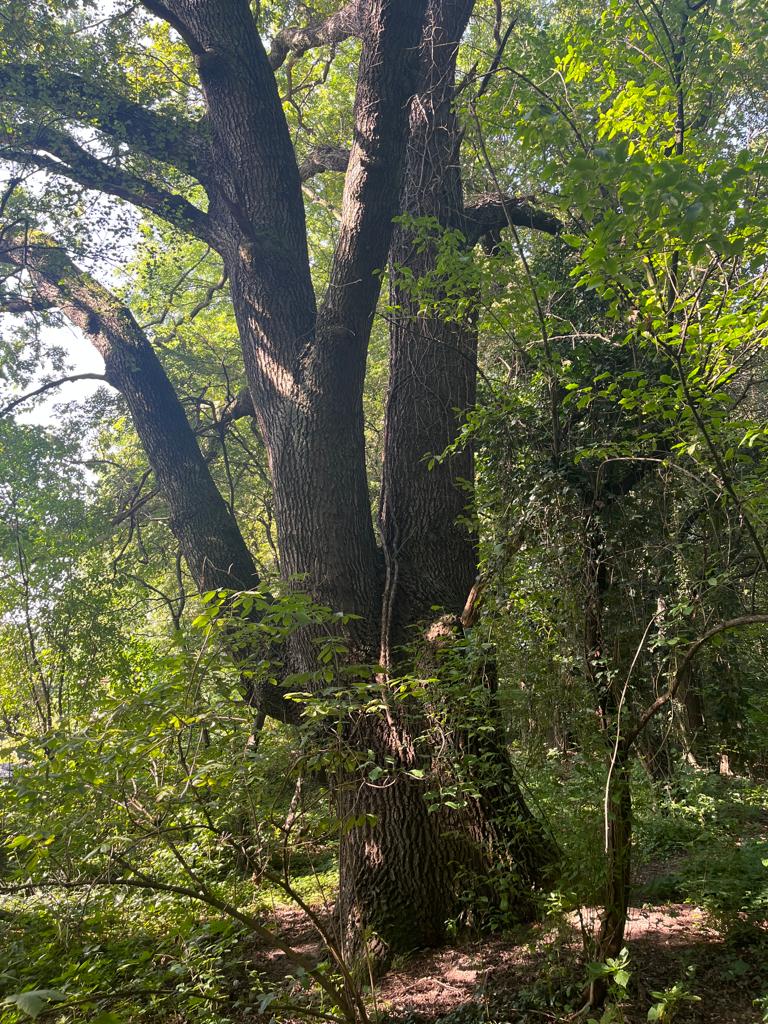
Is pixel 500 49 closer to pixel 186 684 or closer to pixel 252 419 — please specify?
pixel 186 684

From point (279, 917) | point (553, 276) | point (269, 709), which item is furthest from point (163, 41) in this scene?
point (279, 917)

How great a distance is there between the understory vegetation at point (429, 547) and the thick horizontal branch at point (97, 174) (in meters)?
0.05

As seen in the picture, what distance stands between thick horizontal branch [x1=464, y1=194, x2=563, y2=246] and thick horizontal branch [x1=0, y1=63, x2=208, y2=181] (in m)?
2.36

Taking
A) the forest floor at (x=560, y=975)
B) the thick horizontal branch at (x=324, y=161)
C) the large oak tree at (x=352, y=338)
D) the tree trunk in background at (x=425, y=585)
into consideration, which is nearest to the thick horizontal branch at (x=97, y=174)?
the large oak tree at (x=352, y=338)

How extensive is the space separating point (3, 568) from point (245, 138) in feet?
18.9

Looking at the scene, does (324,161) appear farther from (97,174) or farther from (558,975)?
(558,975)

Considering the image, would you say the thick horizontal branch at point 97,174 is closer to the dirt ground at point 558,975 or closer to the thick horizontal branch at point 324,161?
the thick horizontal branch at point 324,161

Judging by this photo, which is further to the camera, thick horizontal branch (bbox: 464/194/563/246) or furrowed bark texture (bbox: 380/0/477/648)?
thick horizontal branch (bbox: 464/194/563/246)

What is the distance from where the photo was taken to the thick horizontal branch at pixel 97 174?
5.64 metres

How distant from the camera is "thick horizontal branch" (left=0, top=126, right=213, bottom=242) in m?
5.64

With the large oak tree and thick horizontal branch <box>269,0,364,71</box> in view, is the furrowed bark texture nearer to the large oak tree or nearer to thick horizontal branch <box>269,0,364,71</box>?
the large oak tree

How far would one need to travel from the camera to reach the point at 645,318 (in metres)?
2.69

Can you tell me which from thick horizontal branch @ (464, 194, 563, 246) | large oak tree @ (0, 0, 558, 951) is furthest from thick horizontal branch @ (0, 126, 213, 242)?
thick horizontal branch @ (464, 194, 563, 246)

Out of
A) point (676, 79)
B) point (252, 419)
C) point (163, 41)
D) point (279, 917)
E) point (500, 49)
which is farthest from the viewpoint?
point (252, 419)
